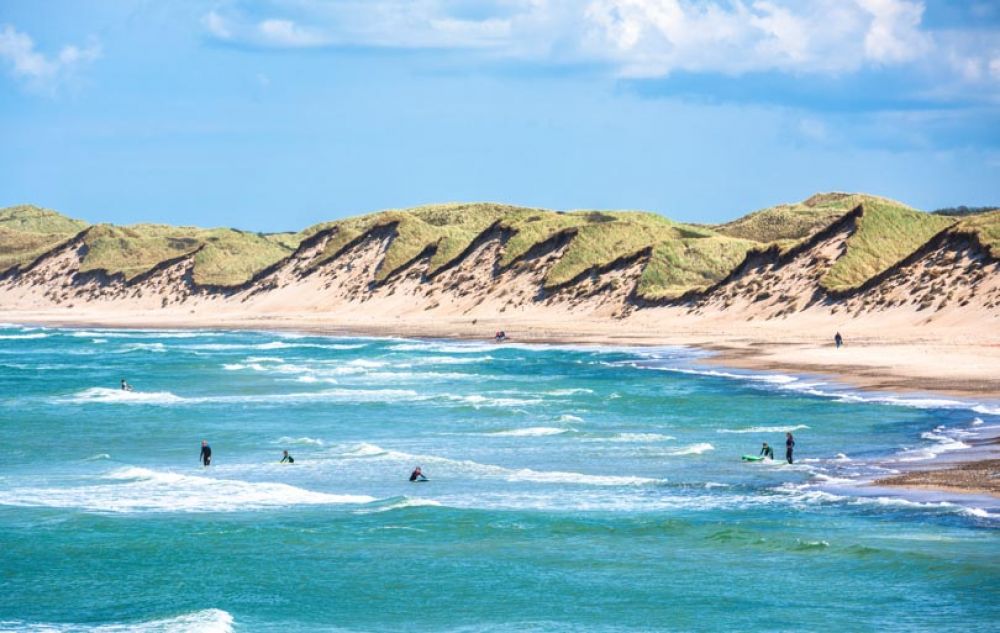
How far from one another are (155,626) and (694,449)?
21588mm

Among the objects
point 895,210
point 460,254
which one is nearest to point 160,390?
point 895,210

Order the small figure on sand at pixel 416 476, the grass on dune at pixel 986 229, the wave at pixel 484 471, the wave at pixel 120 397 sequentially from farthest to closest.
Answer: the grass on dune at pixel 986 229 → the wave at pixel 120 397 → the small figure on sand at pixel 416 476 → the wave at pixel 484 471

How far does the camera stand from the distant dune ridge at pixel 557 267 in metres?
91.2

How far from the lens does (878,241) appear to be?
339 feet

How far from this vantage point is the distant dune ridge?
9119cm

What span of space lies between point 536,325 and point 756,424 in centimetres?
6660

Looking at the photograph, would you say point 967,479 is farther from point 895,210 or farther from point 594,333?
point 895,210

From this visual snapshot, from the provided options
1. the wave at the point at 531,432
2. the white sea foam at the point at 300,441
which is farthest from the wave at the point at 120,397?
the wave at the point at 531,432

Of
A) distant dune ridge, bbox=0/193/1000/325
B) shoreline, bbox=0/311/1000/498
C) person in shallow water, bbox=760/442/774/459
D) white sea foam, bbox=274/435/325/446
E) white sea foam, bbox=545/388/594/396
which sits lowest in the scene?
white sea foam, bbox=274/435/325/446

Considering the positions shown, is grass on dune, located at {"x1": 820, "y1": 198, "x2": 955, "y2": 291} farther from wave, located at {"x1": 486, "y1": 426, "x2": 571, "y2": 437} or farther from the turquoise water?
wave, located at {"x1": 486, "y1": 426, "x2": 571, "y2": 437}

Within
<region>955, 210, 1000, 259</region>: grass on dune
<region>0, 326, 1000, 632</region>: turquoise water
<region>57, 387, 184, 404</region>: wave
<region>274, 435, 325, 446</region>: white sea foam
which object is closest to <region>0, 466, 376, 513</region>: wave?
<region>0, 326, 1000, 632</region>: turquoise water

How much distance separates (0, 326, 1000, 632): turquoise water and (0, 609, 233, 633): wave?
8cm

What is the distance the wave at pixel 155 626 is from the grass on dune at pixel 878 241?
73.9 metres

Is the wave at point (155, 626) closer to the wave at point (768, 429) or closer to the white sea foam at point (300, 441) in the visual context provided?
the white sea foam at point (300, 441)
